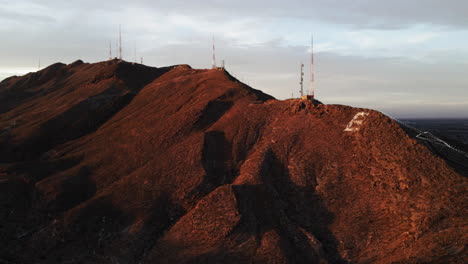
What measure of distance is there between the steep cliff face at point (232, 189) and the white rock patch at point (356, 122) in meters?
0.10

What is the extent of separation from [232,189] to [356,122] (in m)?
13.0

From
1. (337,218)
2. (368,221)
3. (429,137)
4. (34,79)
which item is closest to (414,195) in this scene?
(368,221)

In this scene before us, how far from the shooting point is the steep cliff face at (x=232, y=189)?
2264 cm

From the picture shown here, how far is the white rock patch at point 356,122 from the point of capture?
100 feet

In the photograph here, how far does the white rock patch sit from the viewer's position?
100 feet

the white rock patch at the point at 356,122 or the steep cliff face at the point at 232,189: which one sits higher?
the white rock patch at the point at 356,122

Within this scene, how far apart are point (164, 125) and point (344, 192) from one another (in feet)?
62.5

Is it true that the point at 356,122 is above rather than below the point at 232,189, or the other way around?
above

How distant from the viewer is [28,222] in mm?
27562

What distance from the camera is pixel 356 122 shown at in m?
30.9

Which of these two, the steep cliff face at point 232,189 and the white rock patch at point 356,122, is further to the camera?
the white rock patch at point 356,122

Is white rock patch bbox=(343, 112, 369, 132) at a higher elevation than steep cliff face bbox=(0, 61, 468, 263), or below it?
higher

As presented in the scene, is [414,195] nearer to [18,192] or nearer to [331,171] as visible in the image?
[331,171]

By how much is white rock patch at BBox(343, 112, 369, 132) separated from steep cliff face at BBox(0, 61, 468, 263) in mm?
100
